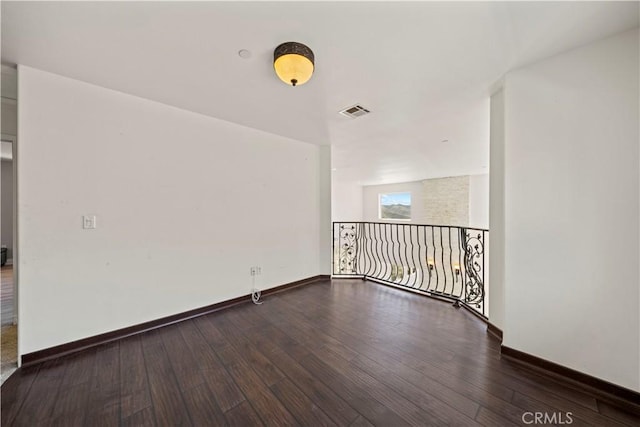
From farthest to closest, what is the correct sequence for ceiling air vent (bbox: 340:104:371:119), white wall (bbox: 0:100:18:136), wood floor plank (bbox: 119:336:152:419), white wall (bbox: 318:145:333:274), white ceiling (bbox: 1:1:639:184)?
white wall (bbox: 318:145:333:274), ceiling air vent (bbox: 340:104:371:119), white wall (bbox: 0:100:18:136), wood floor plank (bbox: 119:336:152:419), white ceiling (bbox: 1:1:639:184)

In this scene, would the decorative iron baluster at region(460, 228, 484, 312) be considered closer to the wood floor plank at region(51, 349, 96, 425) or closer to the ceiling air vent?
the ceiling air vent

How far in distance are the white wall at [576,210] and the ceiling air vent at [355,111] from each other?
1.32m

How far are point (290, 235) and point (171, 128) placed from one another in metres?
2.11

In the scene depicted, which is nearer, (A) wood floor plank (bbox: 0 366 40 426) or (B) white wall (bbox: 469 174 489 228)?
(A) wood floor plank (bbox: 0 366 40 426)

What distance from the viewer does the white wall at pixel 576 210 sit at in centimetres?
152

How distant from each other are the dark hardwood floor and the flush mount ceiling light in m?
2.24

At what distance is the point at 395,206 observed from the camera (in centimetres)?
1005

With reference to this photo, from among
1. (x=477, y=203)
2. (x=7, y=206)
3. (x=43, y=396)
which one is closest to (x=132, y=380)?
(x=43, y=396)

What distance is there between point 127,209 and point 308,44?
89.8 inches

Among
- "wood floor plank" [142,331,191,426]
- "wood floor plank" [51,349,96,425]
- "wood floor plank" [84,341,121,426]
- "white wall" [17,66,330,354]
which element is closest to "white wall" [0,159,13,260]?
"white wall" [17,66,330,354]

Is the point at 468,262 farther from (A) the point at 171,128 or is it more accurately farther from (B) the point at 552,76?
(A) the point at 171,128

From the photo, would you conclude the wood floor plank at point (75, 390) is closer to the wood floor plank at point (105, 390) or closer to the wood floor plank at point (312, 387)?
the wood floor plank at point (105, 390)

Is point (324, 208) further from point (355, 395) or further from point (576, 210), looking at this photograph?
point (576, 210)

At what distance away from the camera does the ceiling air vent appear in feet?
8.62
